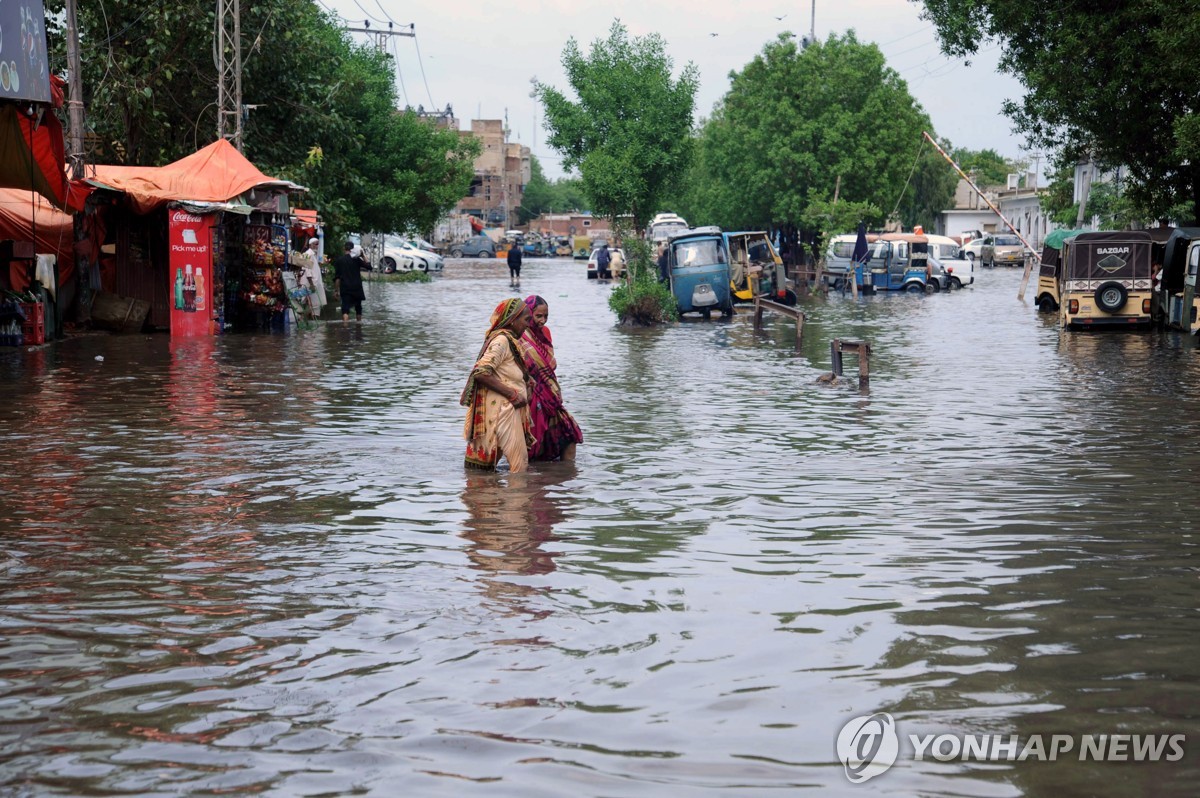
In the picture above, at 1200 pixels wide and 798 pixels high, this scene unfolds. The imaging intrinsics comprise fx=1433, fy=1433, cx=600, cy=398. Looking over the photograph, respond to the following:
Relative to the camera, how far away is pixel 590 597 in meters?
6.94

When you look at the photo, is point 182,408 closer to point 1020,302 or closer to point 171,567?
point 171,567

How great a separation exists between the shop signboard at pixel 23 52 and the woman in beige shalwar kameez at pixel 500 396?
4919 mm

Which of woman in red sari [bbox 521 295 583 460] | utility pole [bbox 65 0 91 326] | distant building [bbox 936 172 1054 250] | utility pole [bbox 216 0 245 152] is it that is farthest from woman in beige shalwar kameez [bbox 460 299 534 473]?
distant building [bbox 936 172 1054 250]

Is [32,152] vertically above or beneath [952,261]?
above

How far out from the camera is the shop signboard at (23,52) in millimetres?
11938

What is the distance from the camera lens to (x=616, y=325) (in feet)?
99.5

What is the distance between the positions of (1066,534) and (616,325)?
22.1 m

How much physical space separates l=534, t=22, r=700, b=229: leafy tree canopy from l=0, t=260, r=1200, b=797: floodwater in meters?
24.3

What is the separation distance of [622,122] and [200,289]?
55.9ft

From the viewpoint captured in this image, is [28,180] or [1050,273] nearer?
[28,180]

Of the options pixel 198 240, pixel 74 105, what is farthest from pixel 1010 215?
pixel 74 105

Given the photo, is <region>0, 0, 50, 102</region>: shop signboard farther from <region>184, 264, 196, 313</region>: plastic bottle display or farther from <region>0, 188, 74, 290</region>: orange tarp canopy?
<region>184, 264, 196, 313</region>: plastic bottle display

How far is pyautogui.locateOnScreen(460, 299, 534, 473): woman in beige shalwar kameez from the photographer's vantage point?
1047 centimetres

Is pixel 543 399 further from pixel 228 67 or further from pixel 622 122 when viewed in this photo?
pixel 622 122
